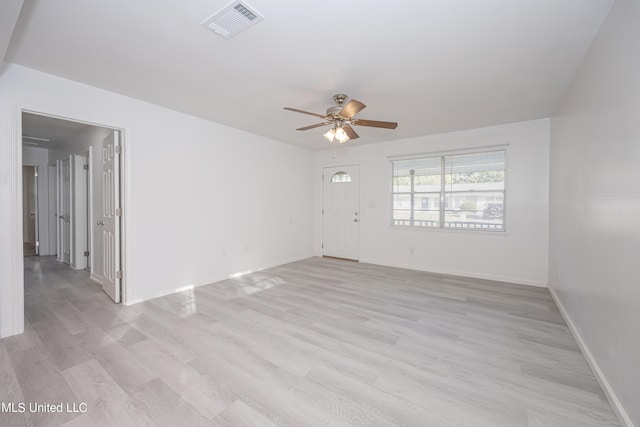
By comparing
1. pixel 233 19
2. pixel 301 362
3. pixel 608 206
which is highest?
pixel 233 19

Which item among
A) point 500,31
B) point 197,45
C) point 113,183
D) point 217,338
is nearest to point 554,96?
point 500,31

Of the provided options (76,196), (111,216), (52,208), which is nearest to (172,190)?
(111,216)

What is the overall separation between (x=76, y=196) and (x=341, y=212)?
5234mm

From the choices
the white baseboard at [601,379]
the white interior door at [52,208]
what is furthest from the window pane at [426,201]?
the white interior door at [52,208]

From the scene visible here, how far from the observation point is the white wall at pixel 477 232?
4.16 m

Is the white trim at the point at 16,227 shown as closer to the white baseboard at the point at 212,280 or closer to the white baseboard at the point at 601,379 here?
the white baseboard at the point at 212,280

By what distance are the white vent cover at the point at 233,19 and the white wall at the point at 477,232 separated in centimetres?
→ 400

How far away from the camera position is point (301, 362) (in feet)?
7.09

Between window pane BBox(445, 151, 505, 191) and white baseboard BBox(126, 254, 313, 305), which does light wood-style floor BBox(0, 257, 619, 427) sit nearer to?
white baseboard BBox(126, 254, 313, 305)

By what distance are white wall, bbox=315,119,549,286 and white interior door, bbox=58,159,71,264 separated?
5778mm

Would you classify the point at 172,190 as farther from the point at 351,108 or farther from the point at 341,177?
the point at 341,177

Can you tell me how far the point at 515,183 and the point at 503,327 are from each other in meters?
Answer: 2.61

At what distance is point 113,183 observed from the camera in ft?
11.1

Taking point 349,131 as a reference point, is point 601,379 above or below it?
below
